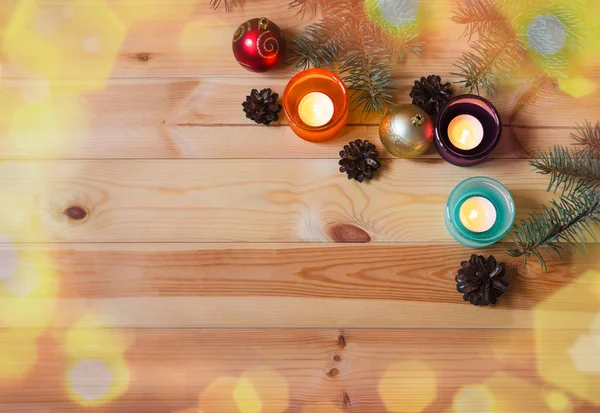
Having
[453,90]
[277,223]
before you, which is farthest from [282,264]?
[453,90]

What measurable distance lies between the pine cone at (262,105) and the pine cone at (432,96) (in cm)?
24

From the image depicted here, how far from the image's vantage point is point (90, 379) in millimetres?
862

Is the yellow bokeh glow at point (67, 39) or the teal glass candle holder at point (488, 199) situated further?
the yellow bokeh glow at point (67, 39)

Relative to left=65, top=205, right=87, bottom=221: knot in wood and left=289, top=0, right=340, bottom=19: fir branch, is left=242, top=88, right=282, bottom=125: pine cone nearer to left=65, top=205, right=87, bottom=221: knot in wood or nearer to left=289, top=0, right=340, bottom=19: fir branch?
left=289, top=0, right=340, bottom=19: fir branch

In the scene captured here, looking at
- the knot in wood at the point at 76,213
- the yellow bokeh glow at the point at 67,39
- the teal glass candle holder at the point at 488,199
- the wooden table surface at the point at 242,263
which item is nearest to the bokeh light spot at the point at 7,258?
the wooden table surface at the point at 242,263

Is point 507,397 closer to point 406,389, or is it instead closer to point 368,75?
point 406,389

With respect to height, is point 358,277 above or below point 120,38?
below

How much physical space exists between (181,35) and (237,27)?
11cm

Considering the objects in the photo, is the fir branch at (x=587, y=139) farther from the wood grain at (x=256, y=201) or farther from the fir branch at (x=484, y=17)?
the fir branch at (x=484, y=17)

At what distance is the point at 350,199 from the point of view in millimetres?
886

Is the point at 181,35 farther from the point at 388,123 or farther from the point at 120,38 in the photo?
the point at 388,123

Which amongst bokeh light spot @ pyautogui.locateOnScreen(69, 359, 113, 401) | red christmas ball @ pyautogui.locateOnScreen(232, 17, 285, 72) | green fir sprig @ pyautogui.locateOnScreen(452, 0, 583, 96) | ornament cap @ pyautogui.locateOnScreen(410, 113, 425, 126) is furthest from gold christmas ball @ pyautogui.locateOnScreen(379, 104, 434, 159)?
bokeh light spot @ pyautogui.locateOnScreen(69, 359, 113, 401)

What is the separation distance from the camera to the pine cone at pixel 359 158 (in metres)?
0.86

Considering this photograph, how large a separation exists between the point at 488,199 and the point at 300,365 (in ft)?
1.40
